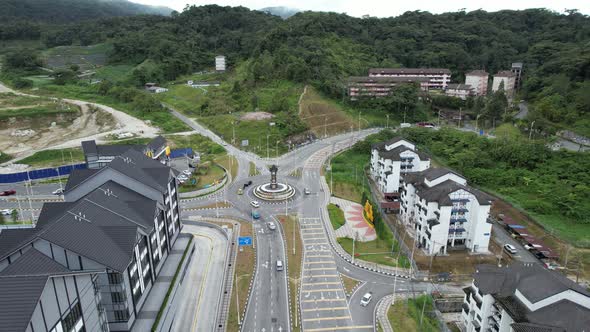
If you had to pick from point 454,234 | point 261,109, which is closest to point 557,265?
point 454,234

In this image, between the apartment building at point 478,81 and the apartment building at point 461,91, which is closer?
the apartment building at point 461,91

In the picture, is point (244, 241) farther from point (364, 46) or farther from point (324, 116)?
point (364, 46)

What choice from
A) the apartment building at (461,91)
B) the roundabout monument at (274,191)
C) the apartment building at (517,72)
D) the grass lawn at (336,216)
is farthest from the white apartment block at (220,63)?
the grass lawn at (336,216)

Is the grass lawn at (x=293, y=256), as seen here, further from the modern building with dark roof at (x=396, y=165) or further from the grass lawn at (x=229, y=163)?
the grass lawn at (x=229, y=163)

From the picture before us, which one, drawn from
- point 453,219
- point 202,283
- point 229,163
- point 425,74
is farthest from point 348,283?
point 425,74

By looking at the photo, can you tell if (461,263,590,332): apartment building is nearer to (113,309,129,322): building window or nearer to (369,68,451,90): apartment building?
(113,309,129,322): building window

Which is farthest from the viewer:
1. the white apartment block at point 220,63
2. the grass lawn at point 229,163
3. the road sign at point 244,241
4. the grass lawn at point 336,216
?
the white apartment block at point 220,63

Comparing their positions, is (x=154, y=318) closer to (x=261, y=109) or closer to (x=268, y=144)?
(x=268, y=144)
